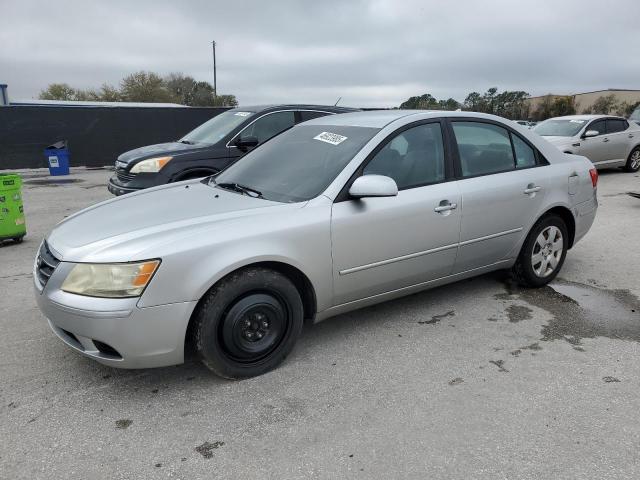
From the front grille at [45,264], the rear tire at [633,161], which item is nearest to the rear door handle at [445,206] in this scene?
the front grille at [45,264]

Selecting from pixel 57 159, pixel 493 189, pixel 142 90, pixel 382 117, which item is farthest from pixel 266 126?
pixel 142 90

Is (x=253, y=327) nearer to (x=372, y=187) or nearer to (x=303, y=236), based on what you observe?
(x=303, y=236)

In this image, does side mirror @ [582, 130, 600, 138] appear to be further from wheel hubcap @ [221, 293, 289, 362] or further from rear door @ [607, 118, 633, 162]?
wheel hubcap @ [221, 293, 289, 362]

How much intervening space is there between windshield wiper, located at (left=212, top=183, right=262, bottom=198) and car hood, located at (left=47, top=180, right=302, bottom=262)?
62 mm

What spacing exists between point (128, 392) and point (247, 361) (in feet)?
2.35

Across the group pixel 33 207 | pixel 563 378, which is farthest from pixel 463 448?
pixel 33 207

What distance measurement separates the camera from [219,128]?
23.7 feet

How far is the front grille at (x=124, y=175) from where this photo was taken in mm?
6641

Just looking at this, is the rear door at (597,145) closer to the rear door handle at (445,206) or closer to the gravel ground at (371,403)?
the gravel ground at (371,403)

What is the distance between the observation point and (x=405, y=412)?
8.78 feet

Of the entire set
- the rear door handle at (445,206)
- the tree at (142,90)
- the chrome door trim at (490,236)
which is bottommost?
the chrome door trim at (490,236)

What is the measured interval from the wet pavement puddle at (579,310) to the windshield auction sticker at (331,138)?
1950 mm

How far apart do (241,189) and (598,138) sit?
11.0 metres

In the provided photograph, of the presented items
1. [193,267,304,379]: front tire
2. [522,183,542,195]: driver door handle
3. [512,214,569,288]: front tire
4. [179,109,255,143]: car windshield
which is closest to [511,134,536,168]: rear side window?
[522,183,542,195]: driver door handle
